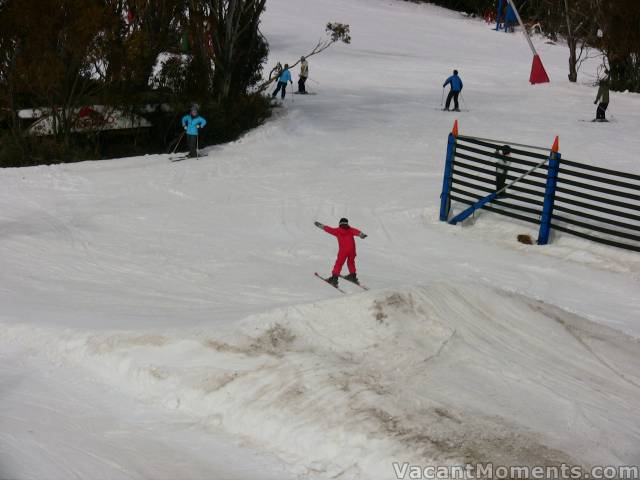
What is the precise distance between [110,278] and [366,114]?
15243mm

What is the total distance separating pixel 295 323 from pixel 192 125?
12.8 meters

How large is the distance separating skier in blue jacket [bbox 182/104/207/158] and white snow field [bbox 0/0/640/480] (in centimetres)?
63

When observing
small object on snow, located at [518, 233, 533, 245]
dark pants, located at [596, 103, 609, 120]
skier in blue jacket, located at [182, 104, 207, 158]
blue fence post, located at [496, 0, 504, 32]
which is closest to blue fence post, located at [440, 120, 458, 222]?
small object on snow, located at [518, 233, 533, 245]

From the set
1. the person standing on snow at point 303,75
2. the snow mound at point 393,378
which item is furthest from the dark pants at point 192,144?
the snow mound at point 393,378

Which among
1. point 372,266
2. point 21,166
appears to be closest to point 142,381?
point 372,266

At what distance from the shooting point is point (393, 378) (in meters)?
8.48

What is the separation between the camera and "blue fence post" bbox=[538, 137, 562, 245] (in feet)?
50.2

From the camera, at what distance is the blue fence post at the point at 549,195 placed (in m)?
15.3

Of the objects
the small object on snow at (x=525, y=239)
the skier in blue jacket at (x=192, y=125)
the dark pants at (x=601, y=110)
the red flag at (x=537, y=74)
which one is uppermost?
the red flag at (x=537, y=74)

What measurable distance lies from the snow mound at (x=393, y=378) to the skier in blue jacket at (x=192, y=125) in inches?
453

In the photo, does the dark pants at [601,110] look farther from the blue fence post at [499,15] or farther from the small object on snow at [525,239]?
the blue fence post at [499,15]

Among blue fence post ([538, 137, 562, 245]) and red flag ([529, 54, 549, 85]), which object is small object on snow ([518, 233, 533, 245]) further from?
red flag ([529, 54, 549, 85])

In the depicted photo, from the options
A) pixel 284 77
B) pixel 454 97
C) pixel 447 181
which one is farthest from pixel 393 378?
pixel 284 77

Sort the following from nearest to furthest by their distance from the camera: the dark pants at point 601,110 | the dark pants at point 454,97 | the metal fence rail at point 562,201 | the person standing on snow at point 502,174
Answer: the metal fence rail at point 562,201 → the person standing on snow at point 502,174 → the dark pants at point 601,110 → the dark pants at point 454,97
